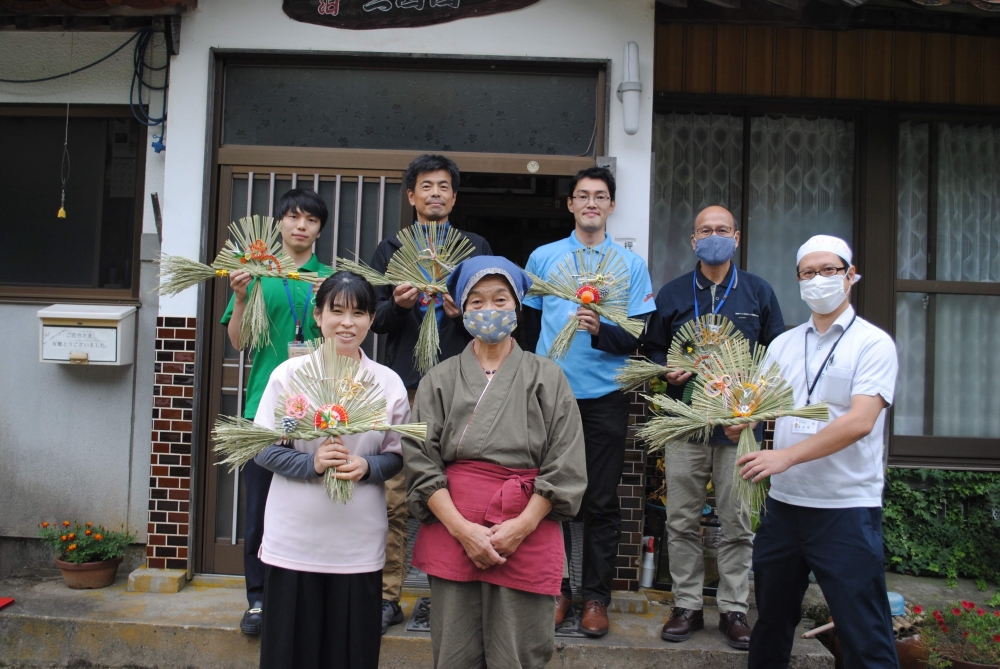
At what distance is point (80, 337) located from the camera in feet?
14.5

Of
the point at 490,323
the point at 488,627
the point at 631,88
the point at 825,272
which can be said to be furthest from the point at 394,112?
the point at 488,627

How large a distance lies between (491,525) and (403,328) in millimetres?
1162

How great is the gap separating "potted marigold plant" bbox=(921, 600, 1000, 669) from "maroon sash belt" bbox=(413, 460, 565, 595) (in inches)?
84.0

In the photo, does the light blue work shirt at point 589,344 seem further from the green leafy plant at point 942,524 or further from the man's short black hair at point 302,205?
the green leafy plant at point 942,524

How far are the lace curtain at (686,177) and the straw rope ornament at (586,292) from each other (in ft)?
6.13

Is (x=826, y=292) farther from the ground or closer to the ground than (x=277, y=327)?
farther from the ground

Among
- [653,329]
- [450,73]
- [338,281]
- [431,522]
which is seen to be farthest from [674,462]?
[450,73]

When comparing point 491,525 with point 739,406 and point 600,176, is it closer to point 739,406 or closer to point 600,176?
point 739,406

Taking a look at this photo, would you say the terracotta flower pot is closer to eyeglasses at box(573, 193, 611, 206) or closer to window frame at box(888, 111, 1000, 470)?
eyeglasses at box(573, 193, 611, 206)

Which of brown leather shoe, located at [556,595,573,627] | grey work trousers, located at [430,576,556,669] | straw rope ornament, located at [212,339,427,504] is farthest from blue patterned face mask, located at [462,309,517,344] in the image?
brown leather shoe, located at [556,595,573,627]

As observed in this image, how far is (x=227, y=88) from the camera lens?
4.29 metres

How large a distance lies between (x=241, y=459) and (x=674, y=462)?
1.97m

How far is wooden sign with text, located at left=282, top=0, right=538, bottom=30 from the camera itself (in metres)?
4.14

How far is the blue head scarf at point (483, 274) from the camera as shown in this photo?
2648 mm
